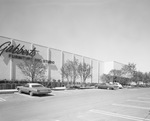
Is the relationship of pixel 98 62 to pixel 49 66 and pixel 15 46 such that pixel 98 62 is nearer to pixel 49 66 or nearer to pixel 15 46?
pixel 49 66

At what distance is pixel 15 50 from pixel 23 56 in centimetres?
204

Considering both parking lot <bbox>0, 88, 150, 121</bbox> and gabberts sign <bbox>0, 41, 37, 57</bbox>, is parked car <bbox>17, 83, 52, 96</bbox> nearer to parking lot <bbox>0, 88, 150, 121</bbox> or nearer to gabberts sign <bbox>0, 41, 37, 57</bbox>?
parking lot <bbox>0, 88, 150, 121</bbox>

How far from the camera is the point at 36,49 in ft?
106

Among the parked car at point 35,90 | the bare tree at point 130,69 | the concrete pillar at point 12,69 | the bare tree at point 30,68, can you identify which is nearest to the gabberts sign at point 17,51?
the concrete pillar at point 12,69

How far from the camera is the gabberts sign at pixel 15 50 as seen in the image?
26.3 meters

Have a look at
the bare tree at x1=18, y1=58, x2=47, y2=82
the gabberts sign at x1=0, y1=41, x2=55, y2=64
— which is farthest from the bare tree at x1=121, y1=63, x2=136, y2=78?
the bare tree at x1=18, y1=58, x2=47, y2=82

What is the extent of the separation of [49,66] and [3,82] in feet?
38.9

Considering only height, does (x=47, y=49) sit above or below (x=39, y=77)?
above

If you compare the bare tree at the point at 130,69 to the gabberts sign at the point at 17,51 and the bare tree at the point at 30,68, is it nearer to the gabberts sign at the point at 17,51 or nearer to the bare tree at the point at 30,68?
the gabberts sign at the point at 17,51

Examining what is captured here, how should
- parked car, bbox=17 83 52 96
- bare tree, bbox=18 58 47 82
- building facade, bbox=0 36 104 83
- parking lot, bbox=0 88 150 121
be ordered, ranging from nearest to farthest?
parking lot, bbox=0 88 150 121 → parked car, bbox=17 83 52 96 → bare tree, bbox=18 58 47 82 → building facade, bbox=0 36 104 83

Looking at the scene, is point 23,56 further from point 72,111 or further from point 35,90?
point 72,111

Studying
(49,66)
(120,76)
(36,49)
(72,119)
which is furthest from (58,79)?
(72,119)

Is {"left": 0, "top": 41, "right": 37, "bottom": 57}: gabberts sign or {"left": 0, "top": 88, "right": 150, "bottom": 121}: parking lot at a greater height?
{"left": 0, "top": 41, "right": 37, "bottom": 57}: gabberts sign

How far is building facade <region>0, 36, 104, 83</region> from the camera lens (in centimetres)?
2627
